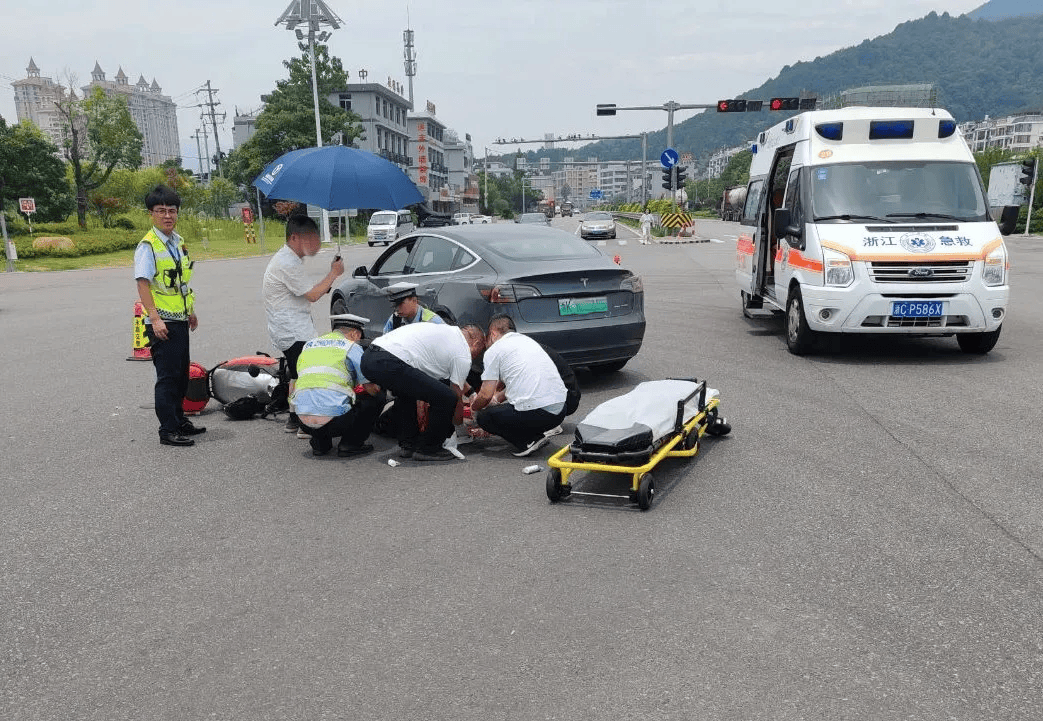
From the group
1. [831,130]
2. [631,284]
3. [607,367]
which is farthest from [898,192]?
[607,367]

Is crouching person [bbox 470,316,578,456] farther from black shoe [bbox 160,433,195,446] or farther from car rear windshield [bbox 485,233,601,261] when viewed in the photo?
black shoe [bbox 160,433,195,446]

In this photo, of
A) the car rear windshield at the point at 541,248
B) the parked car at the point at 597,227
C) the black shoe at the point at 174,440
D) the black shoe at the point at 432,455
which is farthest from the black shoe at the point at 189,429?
the parked car at the point at 597,227

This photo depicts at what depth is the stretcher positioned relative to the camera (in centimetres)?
502

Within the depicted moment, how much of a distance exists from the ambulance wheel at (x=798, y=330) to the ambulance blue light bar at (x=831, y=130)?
1.88 m

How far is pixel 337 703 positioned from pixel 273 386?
489 cm

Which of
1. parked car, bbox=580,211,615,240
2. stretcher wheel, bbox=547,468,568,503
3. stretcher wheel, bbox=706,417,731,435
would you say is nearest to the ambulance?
stretcher wheel, bbox=706,417,731,435

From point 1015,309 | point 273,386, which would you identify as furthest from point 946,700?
point 1015,309

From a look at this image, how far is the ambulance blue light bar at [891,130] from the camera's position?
9.70m

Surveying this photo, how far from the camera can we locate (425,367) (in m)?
6.03

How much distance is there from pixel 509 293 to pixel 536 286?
0.26 m

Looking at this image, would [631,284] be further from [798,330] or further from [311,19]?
[311,19]

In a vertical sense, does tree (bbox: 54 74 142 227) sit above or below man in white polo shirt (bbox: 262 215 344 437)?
above

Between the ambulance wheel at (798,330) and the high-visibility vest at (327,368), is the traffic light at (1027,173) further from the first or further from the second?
the high-visibility vest at (327,368)

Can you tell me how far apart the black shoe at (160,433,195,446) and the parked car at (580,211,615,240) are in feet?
124
